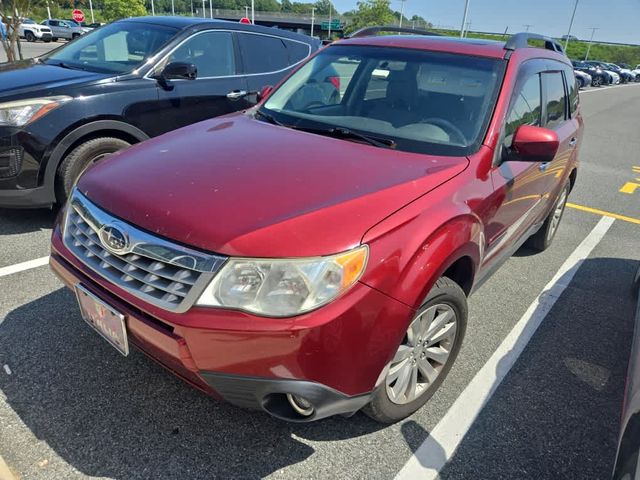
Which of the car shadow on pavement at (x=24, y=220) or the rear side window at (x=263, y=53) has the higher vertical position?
the rear side window at (x=263, y=53)

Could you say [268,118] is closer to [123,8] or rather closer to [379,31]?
[379,31]

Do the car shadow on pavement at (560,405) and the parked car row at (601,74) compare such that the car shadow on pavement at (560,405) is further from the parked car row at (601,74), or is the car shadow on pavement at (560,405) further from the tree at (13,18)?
the parked car row at (601,74)

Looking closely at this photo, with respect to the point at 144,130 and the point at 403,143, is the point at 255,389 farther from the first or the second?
the point at 144,130

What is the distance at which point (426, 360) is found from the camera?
7.60 feet

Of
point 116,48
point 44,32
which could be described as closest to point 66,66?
point 116,48

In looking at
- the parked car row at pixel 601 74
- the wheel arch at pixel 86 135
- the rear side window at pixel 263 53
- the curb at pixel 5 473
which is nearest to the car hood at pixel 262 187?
the curb at pixel 5 473

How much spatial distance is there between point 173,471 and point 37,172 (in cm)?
287

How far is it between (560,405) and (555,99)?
234 centimetres

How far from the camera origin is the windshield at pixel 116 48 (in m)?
4.52

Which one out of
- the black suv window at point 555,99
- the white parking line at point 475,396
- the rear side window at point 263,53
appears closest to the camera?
the white parking line at point 475,396

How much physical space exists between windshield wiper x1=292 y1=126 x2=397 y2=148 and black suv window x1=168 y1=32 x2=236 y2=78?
246 centimetres

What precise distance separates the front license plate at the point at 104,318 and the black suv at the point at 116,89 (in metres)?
2.24

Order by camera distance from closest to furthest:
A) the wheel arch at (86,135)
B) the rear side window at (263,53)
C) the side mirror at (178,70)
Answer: the wheel arch at (86,135)
the side mirror at (178,70)
the rear side window at (263,53)

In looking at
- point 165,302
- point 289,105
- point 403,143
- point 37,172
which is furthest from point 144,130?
point 165,302
